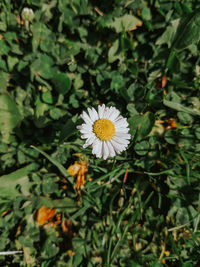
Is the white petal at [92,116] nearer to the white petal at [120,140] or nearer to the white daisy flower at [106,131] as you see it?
the white daisy flower at [106,131]

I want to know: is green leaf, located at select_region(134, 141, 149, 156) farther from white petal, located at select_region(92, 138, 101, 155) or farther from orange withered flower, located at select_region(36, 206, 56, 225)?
orange withered flower, located at select_region(36, 206, 56, 225)

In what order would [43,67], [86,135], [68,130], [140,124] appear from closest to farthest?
[86,135] < [68,130] < [140,124] < [43,67]

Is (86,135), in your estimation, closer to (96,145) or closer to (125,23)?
(96,145)

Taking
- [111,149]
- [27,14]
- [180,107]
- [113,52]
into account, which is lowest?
[111,149]

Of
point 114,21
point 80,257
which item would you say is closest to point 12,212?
point 80,257

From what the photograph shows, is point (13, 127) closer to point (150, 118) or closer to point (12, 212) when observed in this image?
point (12, 212)

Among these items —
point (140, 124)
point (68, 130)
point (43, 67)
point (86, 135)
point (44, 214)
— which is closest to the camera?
point (86, 135)

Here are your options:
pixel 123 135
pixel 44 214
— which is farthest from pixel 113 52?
pixel 44 214
